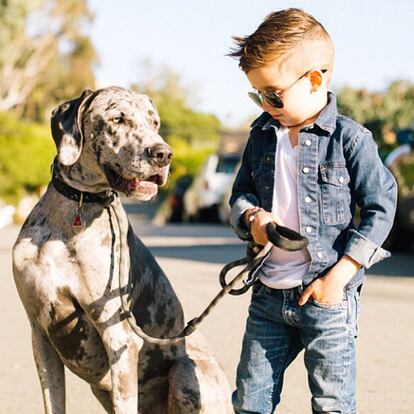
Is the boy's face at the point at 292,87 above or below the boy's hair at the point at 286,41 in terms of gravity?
below

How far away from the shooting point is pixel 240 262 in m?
3.84

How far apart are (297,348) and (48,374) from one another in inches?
47.4

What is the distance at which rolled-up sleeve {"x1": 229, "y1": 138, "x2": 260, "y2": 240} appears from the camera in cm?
389

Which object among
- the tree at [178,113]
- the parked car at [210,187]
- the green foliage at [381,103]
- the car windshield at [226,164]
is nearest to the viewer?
the parked car at [210,187]

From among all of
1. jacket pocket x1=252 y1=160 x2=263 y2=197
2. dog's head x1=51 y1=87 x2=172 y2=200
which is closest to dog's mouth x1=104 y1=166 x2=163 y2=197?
dog's head x1=51 y1=87 x2=172 y2=200

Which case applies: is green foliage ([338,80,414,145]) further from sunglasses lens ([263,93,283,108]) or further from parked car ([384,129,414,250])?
sunglasses lens ([263,93,283,108])

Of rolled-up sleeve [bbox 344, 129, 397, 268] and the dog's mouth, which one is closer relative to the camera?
rolled-up sleeve [bbox 344, 129, 397, 268]

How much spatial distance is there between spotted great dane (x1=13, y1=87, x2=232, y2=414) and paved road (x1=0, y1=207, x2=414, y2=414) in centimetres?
122

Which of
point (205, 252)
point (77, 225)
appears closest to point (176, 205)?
point (205, 252)

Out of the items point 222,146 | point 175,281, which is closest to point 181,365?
point 175,281

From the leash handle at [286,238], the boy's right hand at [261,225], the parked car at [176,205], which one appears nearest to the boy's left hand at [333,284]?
the leash handle at [286,238]

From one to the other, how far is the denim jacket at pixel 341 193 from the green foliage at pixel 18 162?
19924mm

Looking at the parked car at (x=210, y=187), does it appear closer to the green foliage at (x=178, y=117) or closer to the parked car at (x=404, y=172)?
the parked car at (x=404, y=172)

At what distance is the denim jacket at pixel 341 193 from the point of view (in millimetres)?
3586
